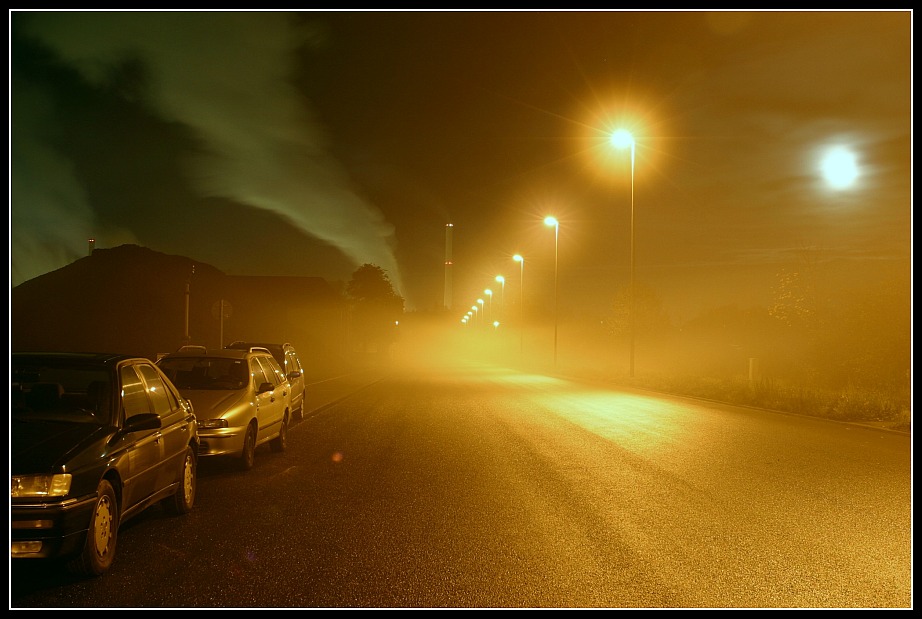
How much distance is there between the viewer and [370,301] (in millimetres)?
89500

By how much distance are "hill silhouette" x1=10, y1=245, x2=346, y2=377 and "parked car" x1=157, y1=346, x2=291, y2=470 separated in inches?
1222

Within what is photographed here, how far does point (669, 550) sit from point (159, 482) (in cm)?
452

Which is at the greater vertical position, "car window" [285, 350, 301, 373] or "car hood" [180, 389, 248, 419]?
"car window" [285, 350, 301, 373]

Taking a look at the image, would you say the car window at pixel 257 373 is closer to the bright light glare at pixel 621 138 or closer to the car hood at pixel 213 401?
the car hood at pixel 213 401

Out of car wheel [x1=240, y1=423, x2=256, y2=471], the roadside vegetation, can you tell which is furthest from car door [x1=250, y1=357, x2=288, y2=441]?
the roadside vegetation

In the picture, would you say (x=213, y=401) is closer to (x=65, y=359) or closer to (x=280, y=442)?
(x=280, y=442)

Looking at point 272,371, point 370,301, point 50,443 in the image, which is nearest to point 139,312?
point 370,301

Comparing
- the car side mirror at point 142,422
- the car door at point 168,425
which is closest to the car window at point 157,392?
the car door at point 168,425

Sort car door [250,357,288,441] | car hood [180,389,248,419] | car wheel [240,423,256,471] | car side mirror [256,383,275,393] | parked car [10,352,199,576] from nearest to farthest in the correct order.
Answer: parked car [10,352,199,576]
car hood [180,389,248,419]
car wheel [240,423,256,471]
car door [250,357,288,441]
car side mirror [256,383,275,393]

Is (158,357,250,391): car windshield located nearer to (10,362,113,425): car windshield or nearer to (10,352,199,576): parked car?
(10,352,199,576): parked car

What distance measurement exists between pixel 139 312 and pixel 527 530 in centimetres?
5503

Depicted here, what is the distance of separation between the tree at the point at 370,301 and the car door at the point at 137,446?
81794 mm

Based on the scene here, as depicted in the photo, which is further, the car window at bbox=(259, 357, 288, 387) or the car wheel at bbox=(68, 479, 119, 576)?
the car window at bbox=(259, 357, 288, 387)

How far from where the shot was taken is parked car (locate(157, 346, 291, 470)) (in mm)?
10312
